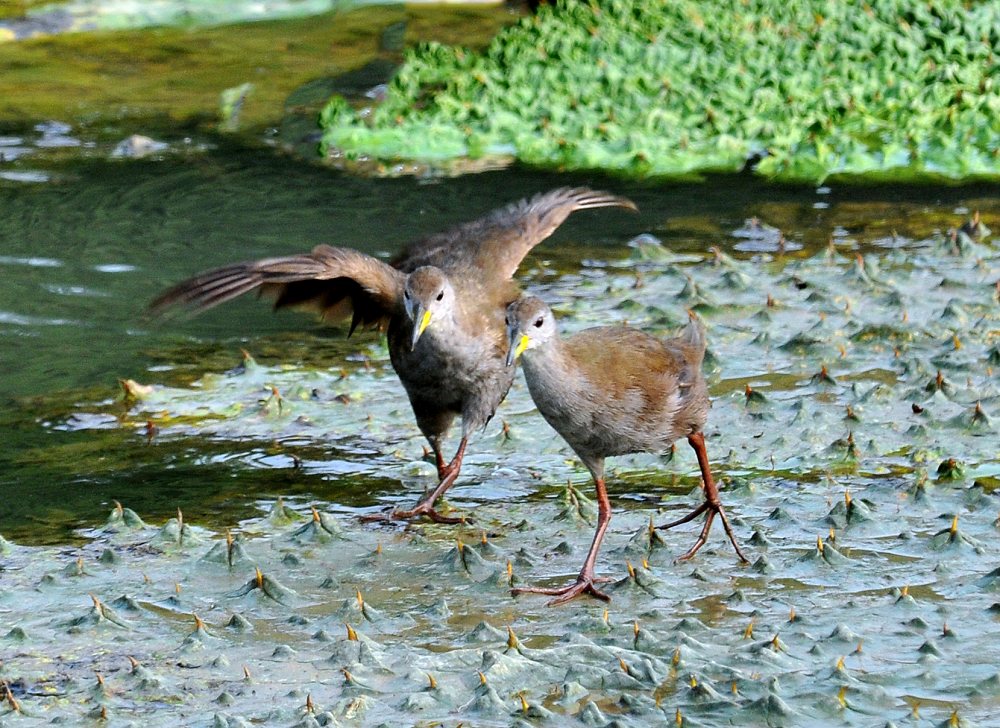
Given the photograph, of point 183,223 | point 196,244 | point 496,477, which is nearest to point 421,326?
point 496,477

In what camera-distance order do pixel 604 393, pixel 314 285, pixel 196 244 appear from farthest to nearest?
pixel 196 244
pixel 314 285
pixel 604 393

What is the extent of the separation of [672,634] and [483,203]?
571cm

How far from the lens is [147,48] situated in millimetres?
14117

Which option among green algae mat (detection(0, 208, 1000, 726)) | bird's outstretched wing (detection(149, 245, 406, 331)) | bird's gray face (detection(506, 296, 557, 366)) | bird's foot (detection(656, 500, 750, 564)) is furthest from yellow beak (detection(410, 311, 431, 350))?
bird's foot (detection(656, 500, 750, 564))

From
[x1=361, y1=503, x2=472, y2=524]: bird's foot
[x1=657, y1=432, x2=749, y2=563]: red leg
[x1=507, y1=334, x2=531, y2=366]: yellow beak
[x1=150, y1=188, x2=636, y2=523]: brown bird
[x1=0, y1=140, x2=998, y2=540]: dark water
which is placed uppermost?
[x1=507, y1=334, x2=531, y2=366]: yellow beak

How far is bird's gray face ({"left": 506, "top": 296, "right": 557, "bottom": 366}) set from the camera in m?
5.07

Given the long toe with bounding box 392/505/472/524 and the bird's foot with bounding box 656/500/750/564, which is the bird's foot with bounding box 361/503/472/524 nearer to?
the long toe with bounding box 392/505/472/524

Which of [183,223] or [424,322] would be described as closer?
[424,322]

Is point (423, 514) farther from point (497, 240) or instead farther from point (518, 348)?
point (497, 240)

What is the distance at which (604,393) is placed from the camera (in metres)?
5.19

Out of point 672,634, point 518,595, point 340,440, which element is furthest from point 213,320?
point 672,634

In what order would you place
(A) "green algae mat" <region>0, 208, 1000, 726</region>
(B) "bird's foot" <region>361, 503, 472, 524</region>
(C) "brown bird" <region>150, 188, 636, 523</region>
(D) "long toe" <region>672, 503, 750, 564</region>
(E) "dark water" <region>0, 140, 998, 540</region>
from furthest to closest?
(E) "dark water" <region>0, 140, 998, 540</region>, (B) "bird's foot" <region>361, 503, 472, 524</region>, (C) "brown bird" <region>150, 188, 636, 523</region>, (D) "long toe" <region>672, 503, 750, 564</region>, (A) "green algae mat" <region>0, 208, 1000, 726</region>

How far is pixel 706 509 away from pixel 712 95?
6468mm

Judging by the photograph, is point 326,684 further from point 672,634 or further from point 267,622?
point 672,634
